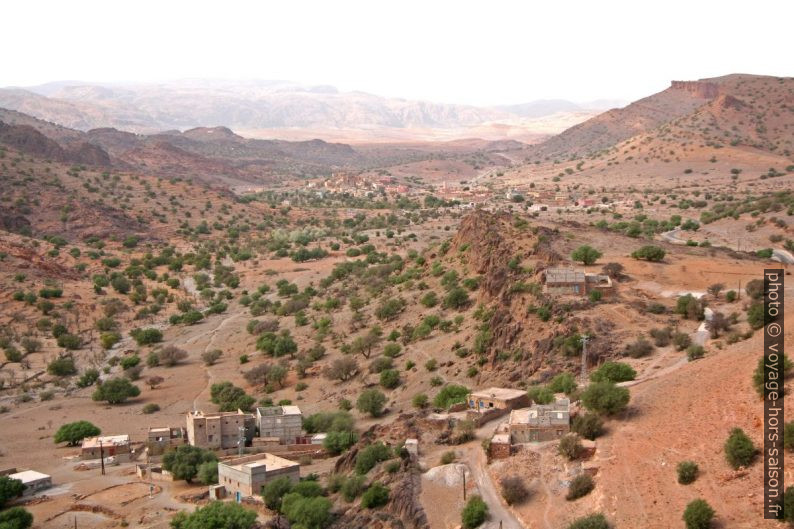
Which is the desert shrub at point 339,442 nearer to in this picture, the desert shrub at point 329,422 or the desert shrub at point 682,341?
the desert shrub at point 329,422

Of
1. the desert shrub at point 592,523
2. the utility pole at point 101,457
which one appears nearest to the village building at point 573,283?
the utility pole at point 101,457

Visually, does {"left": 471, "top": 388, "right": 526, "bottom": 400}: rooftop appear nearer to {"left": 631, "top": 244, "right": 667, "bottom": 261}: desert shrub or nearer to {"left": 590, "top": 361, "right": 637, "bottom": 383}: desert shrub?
{"left": 590, "top": 361, "right": 637, "bottom": 383}: desert shrub

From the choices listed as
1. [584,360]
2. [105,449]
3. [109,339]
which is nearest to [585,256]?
[584,360]

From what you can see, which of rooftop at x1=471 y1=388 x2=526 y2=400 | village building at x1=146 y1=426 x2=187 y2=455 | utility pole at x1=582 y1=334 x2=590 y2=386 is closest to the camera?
rooftop at x1=471 y1=388 x2=526 y2=400

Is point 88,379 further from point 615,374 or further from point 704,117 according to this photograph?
point 704,117

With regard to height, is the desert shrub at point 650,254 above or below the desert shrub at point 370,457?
above

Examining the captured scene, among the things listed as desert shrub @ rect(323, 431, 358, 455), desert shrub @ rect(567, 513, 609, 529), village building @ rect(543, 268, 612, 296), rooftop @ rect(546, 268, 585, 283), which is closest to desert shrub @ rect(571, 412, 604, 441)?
desert shrub @ rect(567, 513, 609, 529)
